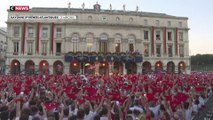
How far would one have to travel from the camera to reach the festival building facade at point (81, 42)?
57969 mm

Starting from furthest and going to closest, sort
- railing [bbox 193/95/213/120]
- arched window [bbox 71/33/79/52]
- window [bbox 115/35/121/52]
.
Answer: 1. window [bbox 115/35/121/52]
2. arched window [bbox 71/33/79/52]
3. railing [bbox 193/95/213/120]

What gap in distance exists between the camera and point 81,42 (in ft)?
196

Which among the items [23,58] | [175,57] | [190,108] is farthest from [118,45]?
[190,108]

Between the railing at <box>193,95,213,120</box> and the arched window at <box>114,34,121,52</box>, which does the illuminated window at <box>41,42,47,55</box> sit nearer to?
the arched window at <box>114,34,121,52</box>

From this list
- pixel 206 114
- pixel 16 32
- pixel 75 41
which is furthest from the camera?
pixel 75 41

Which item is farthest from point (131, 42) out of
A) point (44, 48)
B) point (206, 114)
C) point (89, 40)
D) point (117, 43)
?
point (206, 114)

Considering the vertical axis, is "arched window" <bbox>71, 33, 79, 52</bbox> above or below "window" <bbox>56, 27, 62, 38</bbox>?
below

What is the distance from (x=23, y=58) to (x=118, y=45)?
2042cm

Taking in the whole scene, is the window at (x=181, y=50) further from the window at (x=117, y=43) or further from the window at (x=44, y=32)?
the window at (x=44, y=32)

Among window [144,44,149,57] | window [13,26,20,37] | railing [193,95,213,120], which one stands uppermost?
window [13,26,20,37]

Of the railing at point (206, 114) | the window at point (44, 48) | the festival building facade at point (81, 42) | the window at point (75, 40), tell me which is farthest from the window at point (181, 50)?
the railing at point (206, 114)

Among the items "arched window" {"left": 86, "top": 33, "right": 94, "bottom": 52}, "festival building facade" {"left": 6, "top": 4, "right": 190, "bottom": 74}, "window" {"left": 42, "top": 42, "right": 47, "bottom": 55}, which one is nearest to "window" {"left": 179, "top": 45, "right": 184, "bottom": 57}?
"festival building facade" {"left": 6, "top": 4, "right": 190, "bottom": 74}

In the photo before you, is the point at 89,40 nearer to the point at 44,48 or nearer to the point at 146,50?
the point at 44,48

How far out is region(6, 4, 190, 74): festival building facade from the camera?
58.0 m
